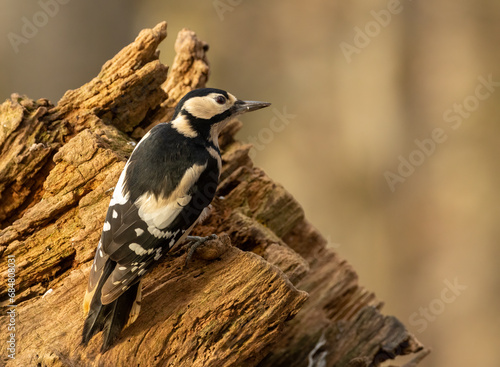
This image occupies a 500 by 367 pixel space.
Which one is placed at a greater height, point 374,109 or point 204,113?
point 374,109

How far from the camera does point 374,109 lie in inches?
286

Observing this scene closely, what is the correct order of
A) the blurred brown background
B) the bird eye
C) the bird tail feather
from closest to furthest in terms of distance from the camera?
the bird tail feather
the bird eye
the blurred brown background

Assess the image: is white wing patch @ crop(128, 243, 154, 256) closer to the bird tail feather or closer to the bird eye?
the bird tail feather

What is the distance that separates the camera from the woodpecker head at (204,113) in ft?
9.45

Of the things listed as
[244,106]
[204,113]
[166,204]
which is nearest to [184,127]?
[204,113]

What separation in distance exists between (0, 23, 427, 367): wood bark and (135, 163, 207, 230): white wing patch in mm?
247

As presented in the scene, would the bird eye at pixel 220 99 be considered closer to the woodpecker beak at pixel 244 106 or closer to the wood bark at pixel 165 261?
the woodpecker beak at pixel 244 106

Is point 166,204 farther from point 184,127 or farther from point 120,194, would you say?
point 184,127

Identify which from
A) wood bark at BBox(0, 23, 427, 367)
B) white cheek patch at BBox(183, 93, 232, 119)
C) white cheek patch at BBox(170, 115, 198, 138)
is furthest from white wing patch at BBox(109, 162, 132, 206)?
Result: white cheek patch at BBox(183, 93, 232, 119)

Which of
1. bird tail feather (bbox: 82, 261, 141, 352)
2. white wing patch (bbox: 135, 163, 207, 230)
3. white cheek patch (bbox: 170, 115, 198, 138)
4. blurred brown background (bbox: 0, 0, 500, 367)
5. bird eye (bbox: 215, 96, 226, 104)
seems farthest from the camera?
blurred brown background (bbox: 0, 0, 500, 367)

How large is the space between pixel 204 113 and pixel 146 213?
0.68m

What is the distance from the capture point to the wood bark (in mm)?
2465

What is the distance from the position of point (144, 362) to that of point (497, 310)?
5.26 m

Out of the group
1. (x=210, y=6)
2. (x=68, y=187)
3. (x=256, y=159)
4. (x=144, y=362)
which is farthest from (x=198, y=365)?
(x=210, y=6)
